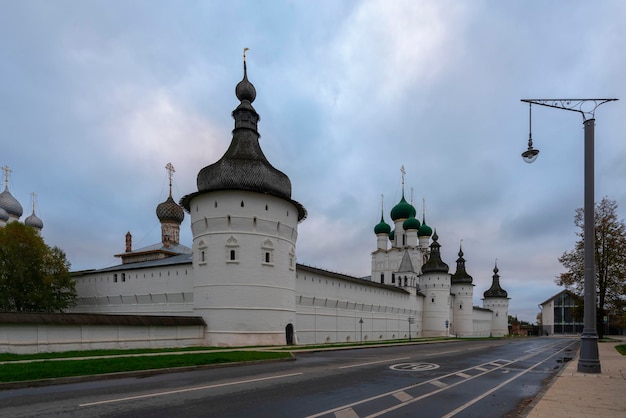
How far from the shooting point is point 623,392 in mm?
9906

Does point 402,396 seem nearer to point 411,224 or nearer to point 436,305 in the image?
point 436,305

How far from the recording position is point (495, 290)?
93312 millimetres

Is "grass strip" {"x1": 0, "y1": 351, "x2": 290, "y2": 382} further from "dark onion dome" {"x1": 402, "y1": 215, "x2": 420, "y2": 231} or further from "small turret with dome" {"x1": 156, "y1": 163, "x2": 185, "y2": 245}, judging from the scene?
"dark onion dome" {"x1": 402, "y1": 215, "x2": 420, "y2": 231}

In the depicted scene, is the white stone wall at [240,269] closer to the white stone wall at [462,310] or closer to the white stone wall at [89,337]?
the white stone wall at [89,337]

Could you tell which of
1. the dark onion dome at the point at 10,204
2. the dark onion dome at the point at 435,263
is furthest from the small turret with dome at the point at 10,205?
the dark onion dome at the point at 435,263

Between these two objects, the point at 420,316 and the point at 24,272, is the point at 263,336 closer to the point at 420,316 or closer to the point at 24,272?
the point at 24,272

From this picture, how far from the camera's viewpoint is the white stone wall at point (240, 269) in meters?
27.7

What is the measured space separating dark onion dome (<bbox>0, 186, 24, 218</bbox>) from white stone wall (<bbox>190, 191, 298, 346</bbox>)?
42.0 m

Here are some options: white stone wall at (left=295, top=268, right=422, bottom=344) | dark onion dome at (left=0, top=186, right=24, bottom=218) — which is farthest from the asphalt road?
dark onion dome at (left=0, top=186, right=24, bottom=218)

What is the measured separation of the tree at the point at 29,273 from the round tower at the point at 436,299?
4821cm

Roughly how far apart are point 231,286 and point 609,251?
3177 cm

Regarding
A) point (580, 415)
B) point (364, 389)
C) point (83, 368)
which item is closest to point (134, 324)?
point (83, 368)

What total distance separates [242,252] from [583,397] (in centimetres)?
2175

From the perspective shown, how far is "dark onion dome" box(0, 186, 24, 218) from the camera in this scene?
57344 mm
